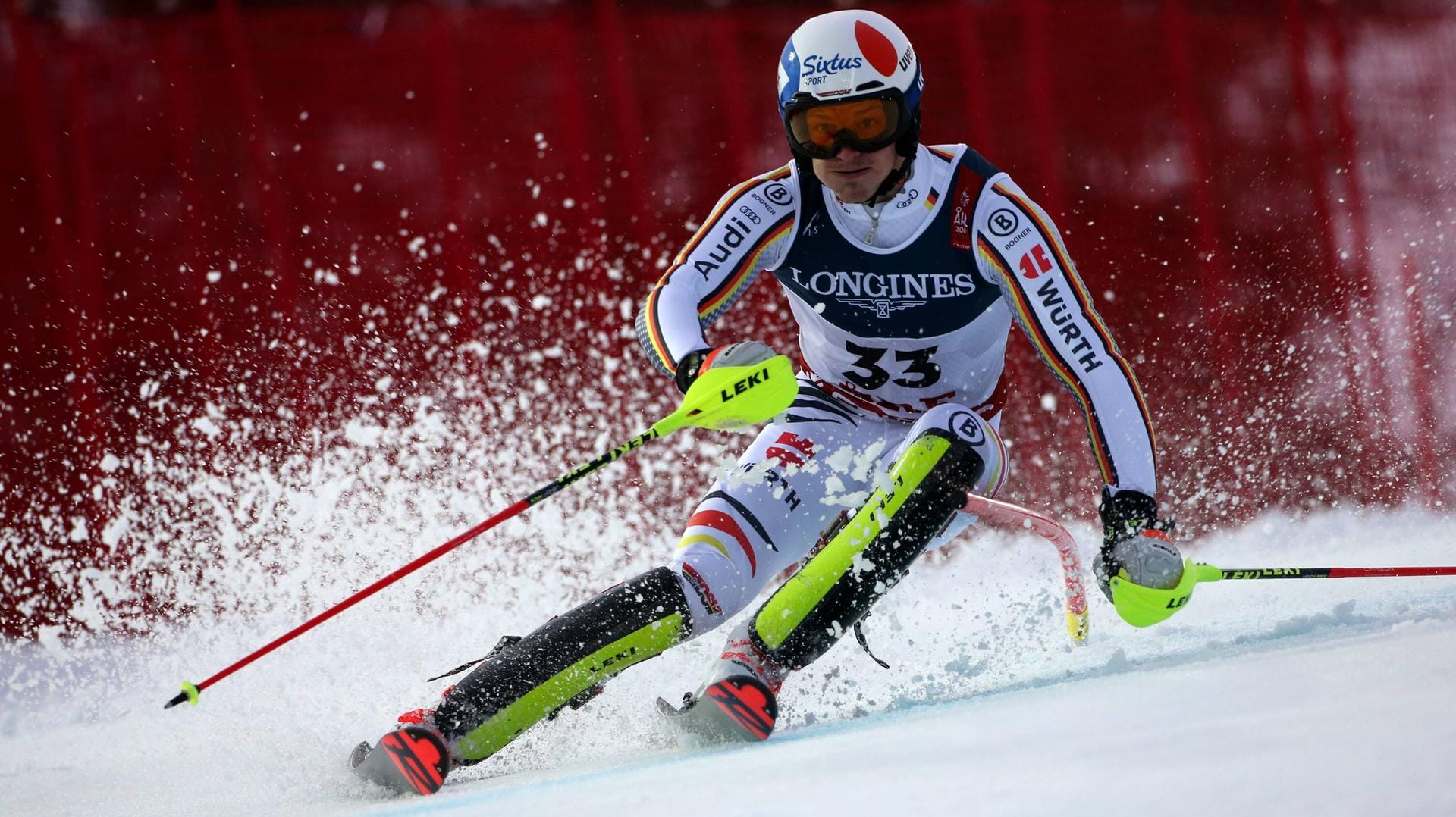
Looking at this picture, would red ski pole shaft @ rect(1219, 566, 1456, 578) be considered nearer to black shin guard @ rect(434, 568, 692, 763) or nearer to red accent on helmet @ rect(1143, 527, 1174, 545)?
red accent on helmet @ rect(1143, 527, 1174, 545)

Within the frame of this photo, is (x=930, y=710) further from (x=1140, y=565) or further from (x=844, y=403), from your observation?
(x=844, y=403)

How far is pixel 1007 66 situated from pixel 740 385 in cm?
270

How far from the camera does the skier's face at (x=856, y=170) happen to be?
2494 millimetres

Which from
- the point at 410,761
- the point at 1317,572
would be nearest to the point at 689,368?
the point at 410,761

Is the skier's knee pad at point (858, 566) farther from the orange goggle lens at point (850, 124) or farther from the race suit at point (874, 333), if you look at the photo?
the orange goggle lens at point (850, 124)

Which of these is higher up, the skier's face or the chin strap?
the skier's face

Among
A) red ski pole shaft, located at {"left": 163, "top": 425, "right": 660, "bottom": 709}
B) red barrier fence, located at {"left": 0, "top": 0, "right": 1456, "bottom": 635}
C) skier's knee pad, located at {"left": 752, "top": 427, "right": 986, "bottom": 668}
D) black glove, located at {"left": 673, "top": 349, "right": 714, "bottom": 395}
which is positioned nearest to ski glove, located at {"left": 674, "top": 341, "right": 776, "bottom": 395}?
black glove, located at {"left": 673, "top": 349, "right": 714, "bottom": 395}

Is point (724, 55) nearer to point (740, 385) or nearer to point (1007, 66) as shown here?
point (1007, 66)

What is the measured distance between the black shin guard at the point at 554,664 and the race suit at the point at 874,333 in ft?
0.33

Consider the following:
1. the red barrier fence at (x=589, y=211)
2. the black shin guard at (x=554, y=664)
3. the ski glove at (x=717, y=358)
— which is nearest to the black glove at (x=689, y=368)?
the ski glove at (x=717, y=358)

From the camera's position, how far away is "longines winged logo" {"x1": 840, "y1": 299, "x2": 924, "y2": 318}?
2674mm

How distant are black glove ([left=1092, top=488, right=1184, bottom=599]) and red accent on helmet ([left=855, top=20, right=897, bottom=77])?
2.78ft

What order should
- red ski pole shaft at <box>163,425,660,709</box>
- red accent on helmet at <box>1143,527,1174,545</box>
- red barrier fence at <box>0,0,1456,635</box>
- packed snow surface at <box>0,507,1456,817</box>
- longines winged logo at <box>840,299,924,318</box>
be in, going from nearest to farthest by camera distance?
packed snow surface at <box>0,507,1456,817</box>
red ski pole shaft at <box>163,425,660,709</box>
red accent on helmet at <box>1143,527,1174,545</box>
longines winged logo at <box>840,299,924,318</box>
red barrier fence at <box>0,0,1456,635</box>

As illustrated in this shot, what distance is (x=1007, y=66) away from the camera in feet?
15.0
